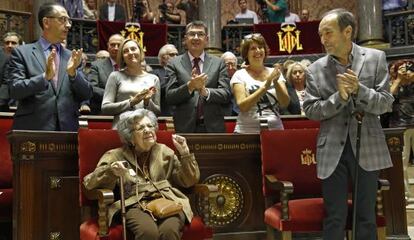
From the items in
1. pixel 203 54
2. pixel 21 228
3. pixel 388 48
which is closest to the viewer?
pixel 21 228

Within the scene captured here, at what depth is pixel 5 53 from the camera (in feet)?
16.6

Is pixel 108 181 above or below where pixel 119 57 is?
below

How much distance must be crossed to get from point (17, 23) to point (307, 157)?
693cm

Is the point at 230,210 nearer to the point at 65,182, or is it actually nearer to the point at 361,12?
the point at 65,182

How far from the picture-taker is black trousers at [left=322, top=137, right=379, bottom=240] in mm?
→ 2730

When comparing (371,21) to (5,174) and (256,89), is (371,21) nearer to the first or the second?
(256,89)

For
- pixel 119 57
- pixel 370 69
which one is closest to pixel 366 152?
pixel 370 69

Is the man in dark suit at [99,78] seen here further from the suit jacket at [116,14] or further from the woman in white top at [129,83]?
the suit jacket at [116,14]

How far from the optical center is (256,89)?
366cm

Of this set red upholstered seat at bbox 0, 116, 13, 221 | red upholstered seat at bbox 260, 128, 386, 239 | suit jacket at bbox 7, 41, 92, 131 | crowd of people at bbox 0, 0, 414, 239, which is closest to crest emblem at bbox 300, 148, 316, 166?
red upholstered seat at bbox 260, 128, 386, 239

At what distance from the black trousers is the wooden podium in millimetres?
987

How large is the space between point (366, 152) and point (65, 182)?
1661mm

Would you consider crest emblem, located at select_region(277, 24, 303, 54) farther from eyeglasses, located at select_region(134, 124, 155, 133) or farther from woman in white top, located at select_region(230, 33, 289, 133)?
eyeglasses, located at select_region(134, 124, 155, 133)

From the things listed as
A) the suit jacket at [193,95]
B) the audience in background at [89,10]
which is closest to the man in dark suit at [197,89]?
the suit jacket at [193,95]
